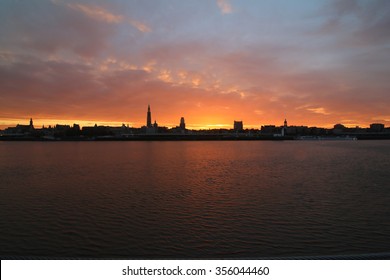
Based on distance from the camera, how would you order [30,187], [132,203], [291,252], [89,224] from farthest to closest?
[30,187] < [132,203] < [89,224] < [291,252]

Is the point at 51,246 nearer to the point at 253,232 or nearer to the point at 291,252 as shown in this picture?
the point at 253,232

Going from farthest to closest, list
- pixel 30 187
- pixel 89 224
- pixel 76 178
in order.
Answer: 1. pixel 76 178
2. pixel 30 187
3. pixel 89 224

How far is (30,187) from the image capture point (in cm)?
3272

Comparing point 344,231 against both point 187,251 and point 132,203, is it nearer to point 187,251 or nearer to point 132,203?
point 187,251

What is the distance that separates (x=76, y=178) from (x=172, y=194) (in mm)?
17707

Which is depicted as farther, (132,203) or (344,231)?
→ (132,203)

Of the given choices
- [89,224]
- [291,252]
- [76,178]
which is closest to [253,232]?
[291,252]

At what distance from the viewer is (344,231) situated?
56.8 feet

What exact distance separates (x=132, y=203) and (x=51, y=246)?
972 cm
